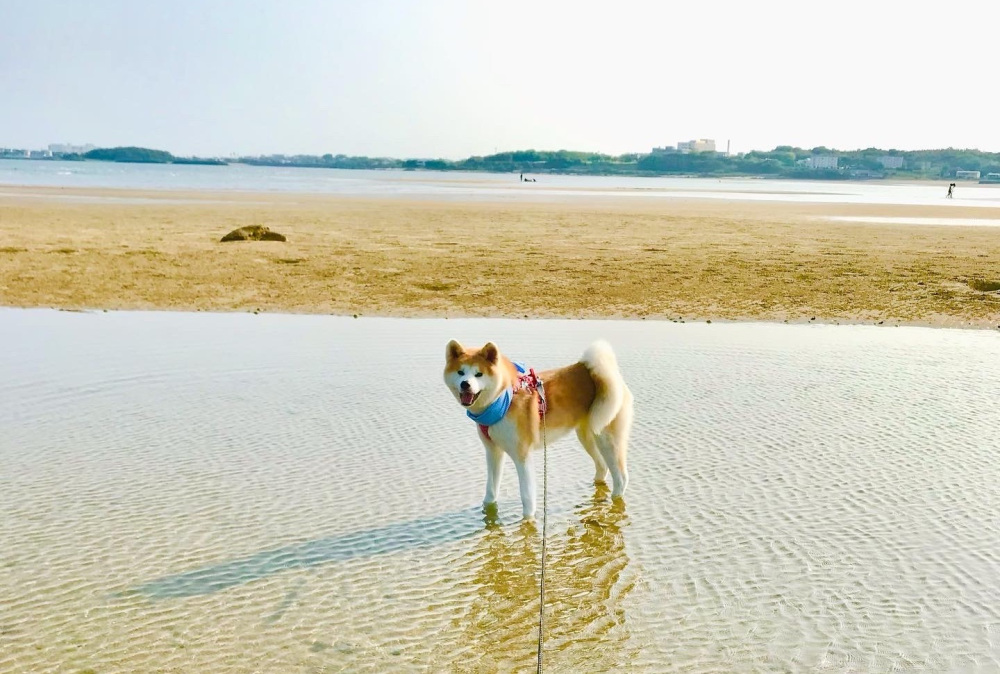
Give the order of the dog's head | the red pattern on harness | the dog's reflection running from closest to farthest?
the dog's reflection, the dog's head, the red pattern on harness

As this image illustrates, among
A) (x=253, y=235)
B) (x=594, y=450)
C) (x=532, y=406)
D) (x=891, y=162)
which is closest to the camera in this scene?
(x=532, y=406)

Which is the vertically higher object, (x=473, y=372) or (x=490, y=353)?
(x=490, y=353)

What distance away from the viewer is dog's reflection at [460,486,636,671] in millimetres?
4562

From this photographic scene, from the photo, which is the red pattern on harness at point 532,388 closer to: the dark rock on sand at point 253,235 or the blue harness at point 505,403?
the blue harness at point 505,403

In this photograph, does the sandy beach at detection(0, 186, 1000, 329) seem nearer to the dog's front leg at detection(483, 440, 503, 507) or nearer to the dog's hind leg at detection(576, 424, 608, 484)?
the dog's hind leg at detection(576, 424, 608, 484)

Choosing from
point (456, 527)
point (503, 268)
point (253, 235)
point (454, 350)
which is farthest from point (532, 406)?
point (253, 235)

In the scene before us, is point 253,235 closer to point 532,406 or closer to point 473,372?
point 532,406

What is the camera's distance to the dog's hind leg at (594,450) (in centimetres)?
677

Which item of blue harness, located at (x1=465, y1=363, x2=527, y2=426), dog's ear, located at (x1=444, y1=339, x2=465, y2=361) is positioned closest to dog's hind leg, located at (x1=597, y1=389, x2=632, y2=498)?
blue harness, located at (x1=465, y1=363, x2=527, y2=426)

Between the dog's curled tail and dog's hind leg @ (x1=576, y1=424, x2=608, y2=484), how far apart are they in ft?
0.91

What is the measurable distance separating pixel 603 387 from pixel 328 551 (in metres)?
2.19

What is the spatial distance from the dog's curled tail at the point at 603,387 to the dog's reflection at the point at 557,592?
2.31 feet

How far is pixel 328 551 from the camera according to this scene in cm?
568

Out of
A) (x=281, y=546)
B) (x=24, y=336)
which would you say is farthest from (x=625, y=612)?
(x=24, y=336)
